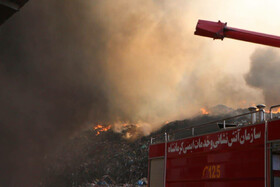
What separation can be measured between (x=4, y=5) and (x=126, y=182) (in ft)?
221

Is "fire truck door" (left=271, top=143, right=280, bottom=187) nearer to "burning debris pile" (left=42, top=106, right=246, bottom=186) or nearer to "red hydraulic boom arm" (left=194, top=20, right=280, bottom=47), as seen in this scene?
"red hydraulic boom arm" (left=194, top=20, right=280, bottom=47)

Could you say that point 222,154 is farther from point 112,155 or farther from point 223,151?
point 112,155

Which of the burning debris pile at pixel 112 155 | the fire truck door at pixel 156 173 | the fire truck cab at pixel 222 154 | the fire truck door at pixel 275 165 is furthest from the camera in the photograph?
the burning debris pile at pixel 112 155

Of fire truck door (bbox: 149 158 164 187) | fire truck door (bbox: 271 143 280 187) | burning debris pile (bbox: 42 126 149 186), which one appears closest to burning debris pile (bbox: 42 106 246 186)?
burning debris pile (bbox: 42 126 149 186)

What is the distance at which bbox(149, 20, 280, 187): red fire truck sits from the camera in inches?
297

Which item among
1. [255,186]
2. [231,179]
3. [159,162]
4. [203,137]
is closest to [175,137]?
[159,162]

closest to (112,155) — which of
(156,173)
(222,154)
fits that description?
(156,173)

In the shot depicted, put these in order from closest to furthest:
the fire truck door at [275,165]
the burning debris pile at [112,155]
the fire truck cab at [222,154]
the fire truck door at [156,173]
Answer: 1. the fire truck door at [275,165]
2. the fire truck cab at [222,154]
3. the fire truck door at [156,173]
4. the burning debris pile at [112,155]

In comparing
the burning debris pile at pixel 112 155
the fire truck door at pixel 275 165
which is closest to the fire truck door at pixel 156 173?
the fire truck door at pixel 275 165

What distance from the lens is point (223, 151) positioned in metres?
9.05

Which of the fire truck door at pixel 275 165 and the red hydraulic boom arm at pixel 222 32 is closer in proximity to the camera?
the fire truck door at pixel 275 165

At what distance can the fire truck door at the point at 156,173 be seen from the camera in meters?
11.7

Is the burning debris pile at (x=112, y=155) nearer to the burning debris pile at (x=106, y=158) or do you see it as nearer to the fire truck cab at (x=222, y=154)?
the burning debris pile at (x=106, y=158)

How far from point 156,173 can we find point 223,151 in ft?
11.2
